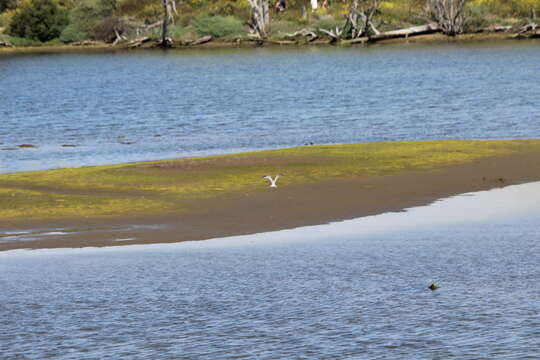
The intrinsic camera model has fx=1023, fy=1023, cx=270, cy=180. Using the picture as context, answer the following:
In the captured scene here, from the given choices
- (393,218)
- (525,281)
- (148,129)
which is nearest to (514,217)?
(393,218)

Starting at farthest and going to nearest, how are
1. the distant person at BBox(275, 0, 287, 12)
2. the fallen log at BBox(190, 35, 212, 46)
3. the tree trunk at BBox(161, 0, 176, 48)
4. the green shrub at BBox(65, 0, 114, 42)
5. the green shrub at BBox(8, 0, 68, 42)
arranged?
the green shrub at BBox(8, 0, 68, 42), the green shrub at BBox(65, 0, 114, 42), the distant person at BBox(275, 0, 287, 12), the fallen log at BBox(190, 35, 212, 46), the tree trunk at BBox(161, 0, 176, 48)

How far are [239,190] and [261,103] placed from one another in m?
28.7

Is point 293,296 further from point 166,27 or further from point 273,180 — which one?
point 166,27

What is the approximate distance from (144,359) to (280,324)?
1822mm

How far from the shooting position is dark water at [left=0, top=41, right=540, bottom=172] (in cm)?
3519

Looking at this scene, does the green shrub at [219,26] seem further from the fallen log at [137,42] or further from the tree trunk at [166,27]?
the fallen log at [137,42]

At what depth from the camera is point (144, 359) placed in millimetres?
10711

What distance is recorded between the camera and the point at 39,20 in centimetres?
13400

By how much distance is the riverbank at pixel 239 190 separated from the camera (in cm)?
1859

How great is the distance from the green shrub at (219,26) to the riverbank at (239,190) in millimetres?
93322

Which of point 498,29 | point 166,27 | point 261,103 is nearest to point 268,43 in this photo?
point 166,27

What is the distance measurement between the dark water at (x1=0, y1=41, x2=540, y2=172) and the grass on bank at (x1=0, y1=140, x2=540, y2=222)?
439 centimetres

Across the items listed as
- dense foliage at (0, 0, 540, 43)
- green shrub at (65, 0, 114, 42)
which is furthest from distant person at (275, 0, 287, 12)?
green shrub at (65, 0, 114, 42)

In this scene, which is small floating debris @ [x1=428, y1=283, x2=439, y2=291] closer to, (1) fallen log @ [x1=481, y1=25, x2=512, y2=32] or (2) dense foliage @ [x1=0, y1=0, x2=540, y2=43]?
(2) dense foliage @ [x1=0, y1=0, x2=540, y2=43]
